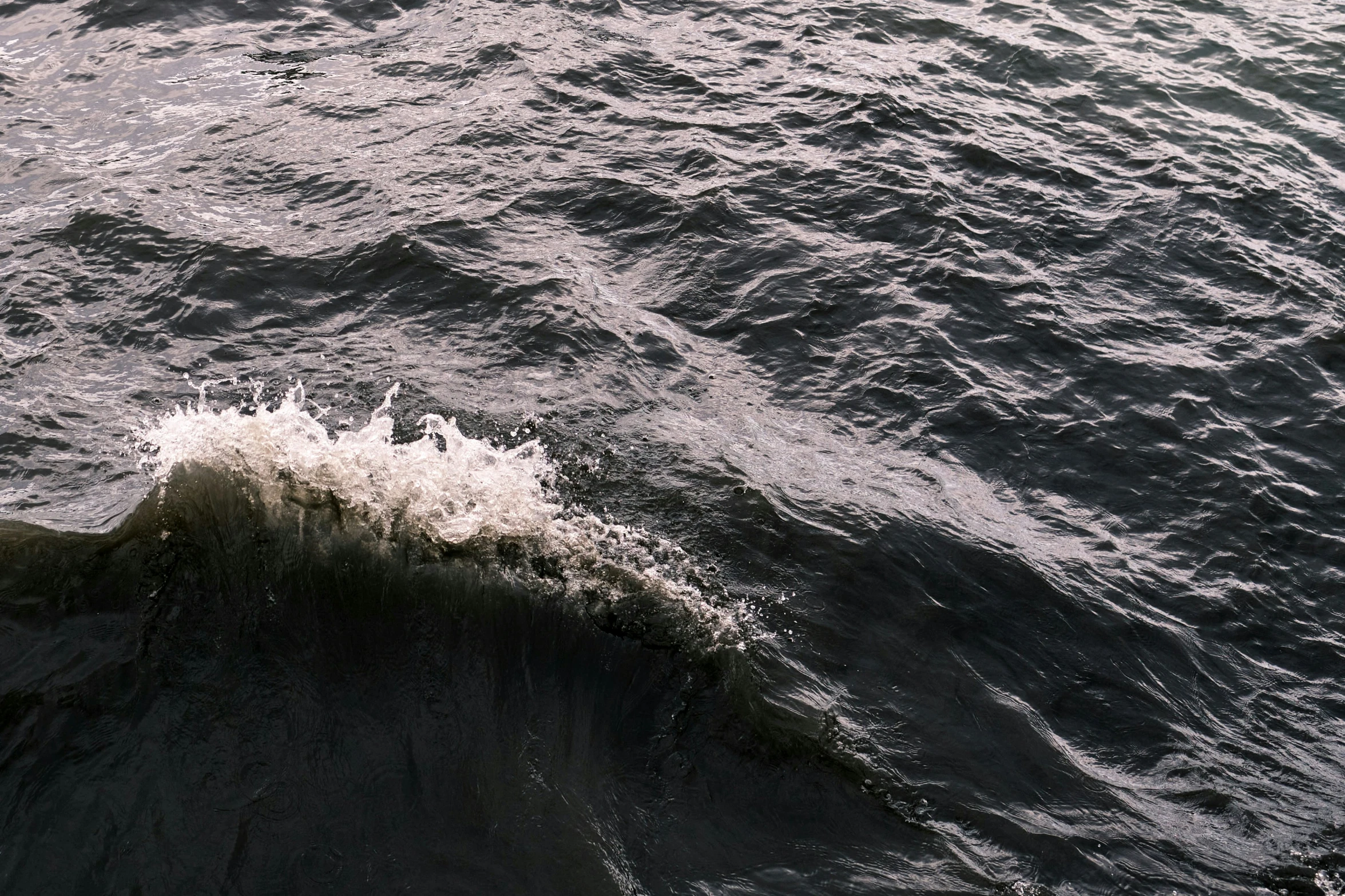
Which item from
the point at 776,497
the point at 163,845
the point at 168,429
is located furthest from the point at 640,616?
the point at 168,429

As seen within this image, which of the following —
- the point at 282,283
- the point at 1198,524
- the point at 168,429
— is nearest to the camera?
the point at 168,429

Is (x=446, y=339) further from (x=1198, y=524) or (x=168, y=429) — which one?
(x=1198, y=524)

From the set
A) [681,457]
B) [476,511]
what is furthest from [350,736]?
[681,457]

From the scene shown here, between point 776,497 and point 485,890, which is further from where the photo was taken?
point 776,497

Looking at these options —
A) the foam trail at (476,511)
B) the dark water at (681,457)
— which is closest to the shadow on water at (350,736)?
the dark water at (681,457)

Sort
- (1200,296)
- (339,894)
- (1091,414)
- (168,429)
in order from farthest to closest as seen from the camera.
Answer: (1200,296) < (1091,414) < (168,429) < (339,894)

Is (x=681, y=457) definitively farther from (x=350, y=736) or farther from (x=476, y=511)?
(x=350, y=736)
